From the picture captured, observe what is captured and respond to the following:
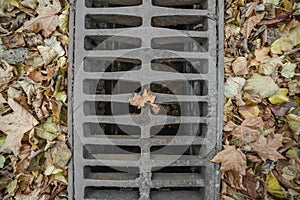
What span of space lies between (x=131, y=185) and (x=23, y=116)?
0.54 meters

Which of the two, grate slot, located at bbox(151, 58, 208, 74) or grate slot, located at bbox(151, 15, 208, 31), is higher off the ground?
grate slot, located at bbox(151, 15, 208, 31)

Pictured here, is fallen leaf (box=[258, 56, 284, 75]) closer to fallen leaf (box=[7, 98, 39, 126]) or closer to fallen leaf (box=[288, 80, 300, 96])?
fallen leaf (box=[288, 80, 300, 96])

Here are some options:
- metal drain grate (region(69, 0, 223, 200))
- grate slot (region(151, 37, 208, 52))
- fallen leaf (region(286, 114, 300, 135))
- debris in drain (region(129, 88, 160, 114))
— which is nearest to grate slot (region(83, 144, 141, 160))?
metal drain grate (region(69, 0, 223, 200))

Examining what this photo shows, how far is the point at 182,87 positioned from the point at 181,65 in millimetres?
96

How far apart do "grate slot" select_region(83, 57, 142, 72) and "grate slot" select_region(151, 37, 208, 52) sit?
0.11 m

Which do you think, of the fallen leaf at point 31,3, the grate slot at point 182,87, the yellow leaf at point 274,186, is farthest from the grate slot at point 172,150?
the fallen leaf at point 31,3

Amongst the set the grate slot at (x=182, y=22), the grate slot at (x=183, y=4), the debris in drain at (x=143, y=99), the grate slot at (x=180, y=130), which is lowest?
the grate slot at (x=180, y=130)

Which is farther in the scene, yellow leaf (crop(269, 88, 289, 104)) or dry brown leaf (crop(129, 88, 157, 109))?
→ yellow leaf (crop(269, 88, 289, 104))

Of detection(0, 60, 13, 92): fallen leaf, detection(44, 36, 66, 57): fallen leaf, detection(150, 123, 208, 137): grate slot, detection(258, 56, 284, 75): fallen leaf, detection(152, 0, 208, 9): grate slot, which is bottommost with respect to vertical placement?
detection(150, 123, 208, 137): grate slot

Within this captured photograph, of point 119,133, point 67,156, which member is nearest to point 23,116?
point 67,156

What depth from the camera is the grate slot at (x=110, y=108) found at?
1.65m

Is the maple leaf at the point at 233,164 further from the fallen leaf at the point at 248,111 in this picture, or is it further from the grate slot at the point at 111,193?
the grate slot at the point at 111,193

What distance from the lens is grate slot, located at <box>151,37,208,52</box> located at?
1.60 m

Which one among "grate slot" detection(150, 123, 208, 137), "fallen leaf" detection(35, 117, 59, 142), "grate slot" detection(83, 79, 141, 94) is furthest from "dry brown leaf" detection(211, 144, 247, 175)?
"fallen leaf" detection(35, 117, 59, 142)
